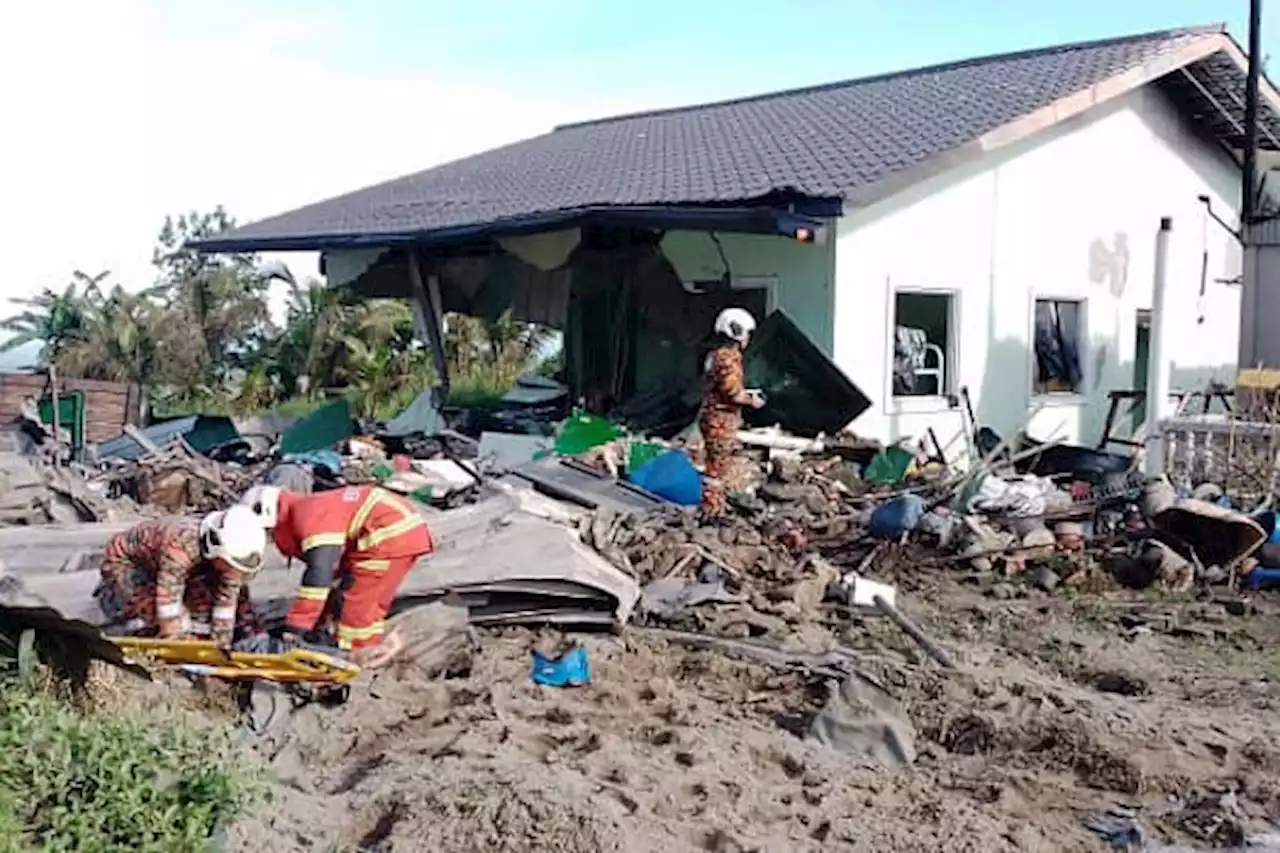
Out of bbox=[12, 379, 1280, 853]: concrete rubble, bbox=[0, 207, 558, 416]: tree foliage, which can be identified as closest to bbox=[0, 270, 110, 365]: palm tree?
bbox=[0, 207, 558, 416]: tree foliage

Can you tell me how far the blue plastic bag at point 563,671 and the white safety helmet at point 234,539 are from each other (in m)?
1.45

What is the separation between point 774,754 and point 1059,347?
10086 mm

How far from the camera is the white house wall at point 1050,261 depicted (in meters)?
12.4

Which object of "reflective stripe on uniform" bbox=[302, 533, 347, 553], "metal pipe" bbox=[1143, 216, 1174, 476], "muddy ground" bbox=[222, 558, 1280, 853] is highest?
"metal pipe" bbox=[1143, 216, 1174, 476]

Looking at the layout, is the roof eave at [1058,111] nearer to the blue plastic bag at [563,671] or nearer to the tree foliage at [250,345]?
the blue plastic bag at [563,671]

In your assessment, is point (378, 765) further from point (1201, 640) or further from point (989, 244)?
point (989, 244)

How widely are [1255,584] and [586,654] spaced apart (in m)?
4.75

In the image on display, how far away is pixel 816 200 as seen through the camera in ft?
34.6

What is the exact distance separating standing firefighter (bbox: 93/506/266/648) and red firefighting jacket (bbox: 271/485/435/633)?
7.7 inches

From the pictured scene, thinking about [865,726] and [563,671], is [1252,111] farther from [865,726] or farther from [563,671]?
[563,671]

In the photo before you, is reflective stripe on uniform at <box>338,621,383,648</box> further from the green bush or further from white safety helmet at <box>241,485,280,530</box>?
the green bush

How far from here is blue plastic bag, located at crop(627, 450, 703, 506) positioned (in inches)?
393

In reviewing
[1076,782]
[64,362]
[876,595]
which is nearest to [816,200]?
[876,595]

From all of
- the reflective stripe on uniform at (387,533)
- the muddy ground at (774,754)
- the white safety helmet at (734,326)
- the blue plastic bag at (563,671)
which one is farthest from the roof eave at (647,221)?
the reflective stripe on uniform at (387,533)
